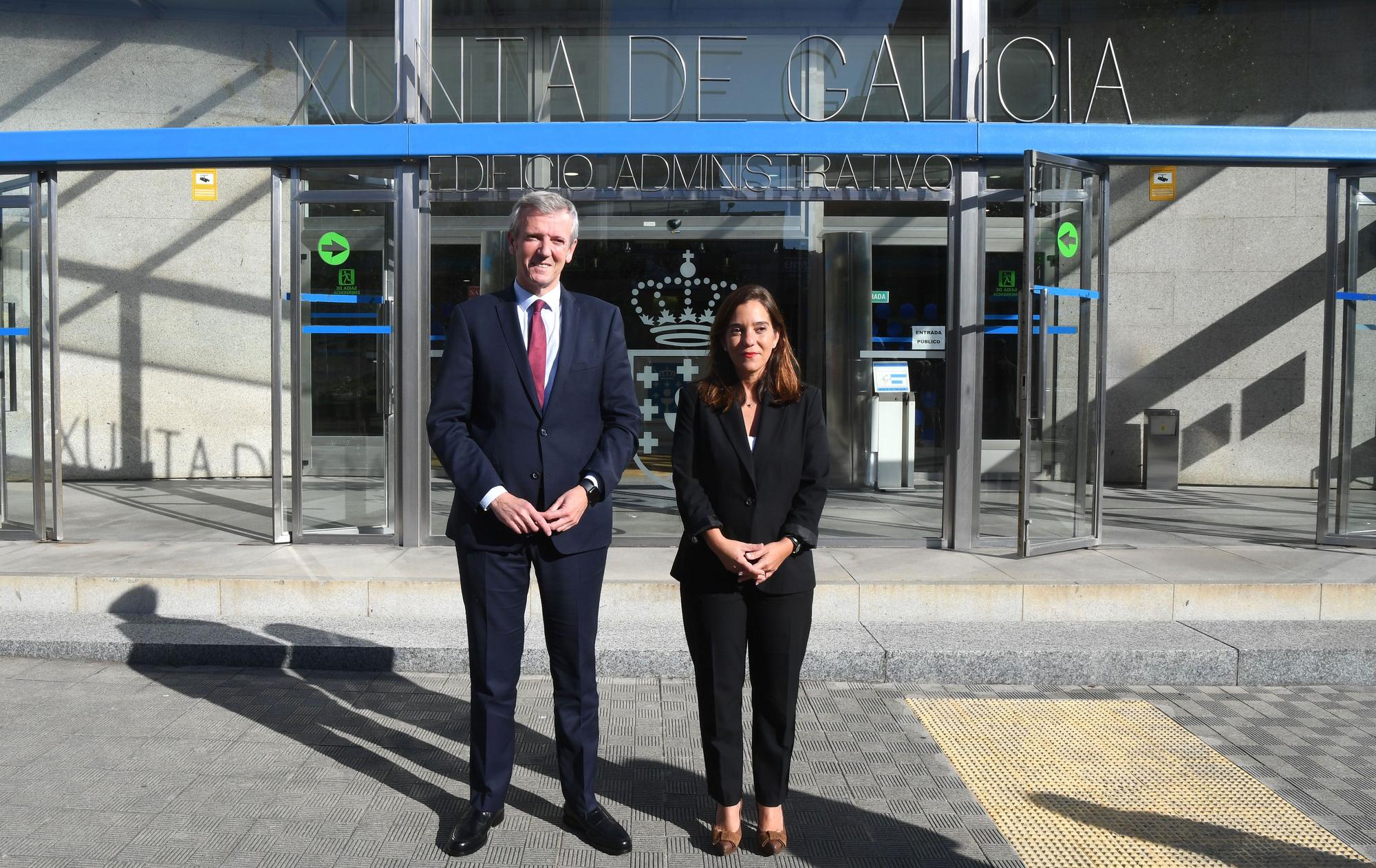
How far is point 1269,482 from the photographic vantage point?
39.4 feet

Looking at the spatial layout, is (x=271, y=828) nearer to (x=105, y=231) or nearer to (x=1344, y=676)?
(x=1344, y=676)

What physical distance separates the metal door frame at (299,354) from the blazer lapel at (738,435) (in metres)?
4.80

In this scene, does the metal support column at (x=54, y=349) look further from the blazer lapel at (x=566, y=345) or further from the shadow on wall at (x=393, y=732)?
the blazer lapel at (x=566, y=345)

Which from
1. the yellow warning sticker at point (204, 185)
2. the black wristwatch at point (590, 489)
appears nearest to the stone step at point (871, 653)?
the black wristwatch at point (590, 489)

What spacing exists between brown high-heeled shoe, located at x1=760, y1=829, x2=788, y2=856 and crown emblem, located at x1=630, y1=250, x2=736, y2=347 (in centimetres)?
529

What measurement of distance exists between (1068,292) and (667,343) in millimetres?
2786

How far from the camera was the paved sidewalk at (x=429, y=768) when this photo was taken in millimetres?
3523

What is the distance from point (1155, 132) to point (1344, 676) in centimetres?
379

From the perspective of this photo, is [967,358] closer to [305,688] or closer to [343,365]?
[343,365]

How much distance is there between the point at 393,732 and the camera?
4684 mm

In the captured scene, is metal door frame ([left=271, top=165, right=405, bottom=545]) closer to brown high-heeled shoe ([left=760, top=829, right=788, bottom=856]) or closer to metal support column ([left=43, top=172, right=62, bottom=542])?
metal support column ([left=43, top=172, right=62, bottom=542])

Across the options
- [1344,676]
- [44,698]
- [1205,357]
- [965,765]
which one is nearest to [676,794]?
[965,765]

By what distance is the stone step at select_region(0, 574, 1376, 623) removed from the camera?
6.32 meters

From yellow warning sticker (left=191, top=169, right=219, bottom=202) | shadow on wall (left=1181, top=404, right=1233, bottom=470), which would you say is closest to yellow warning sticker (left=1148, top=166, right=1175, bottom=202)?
shadow on wall (left=1181, top=404, right=1233, bottom=470)
